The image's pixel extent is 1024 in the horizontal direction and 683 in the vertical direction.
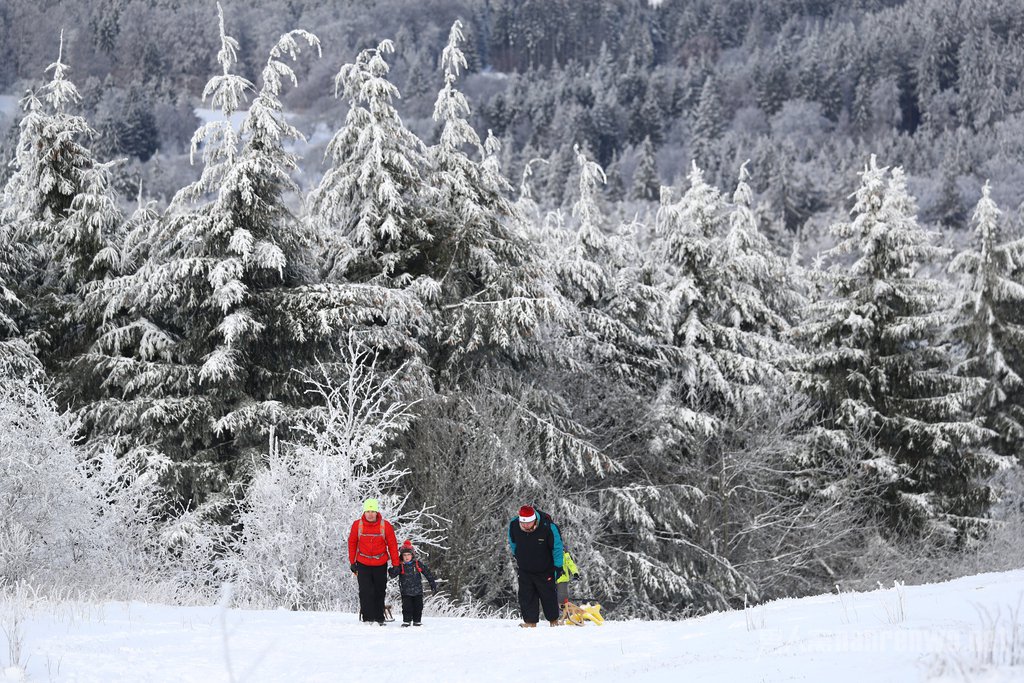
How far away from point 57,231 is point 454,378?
8733 mm

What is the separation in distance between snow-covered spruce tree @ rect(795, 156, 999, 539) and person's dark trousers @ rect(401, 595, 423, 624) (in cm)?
1558

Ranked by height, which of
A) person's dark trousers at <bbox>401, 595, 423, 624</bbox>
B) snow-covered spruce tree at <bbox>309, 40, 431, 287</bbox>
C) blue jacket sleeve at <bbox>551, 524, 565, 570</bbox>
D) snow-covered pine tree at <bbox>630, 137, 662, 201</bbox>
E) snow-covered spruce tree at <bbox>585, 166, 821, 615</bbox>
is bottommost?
snow-covered pine tree at <bbox>630, 137, 662, 201</bbox>

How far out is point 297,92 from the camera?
183 meters

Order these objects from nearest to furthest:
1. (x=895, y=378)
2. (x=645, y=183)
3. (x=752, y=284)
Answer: (x=895, y=378) → (x=752, y=284) → (x=645, y=183)

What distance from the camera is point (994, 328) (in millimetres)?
25422

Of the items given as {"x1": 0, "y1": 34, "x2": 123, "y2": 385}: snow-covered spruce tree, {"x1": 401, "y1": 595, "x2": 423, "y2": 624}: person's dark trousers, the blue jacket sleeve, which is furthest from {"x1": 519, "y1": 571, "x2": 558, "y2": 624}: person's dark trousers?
{"x1": 0, "y1": 34, "x2": 123, "y2": 385}: snow-covered spruce tree

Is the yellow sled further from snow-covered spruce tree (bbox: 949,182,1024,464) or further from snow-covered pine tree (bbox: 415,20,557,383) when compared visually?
snow-covered spruce tree (bbox: 949,182,1024,464)

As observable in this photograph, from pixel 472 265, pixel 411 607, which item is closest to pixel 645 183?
pixel 472 265

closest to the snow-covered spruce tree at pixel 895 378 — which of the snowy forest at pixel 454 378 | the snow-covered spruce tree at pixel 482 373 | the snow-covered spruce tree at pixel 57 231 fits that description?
the snowy forest at pixel 454 378

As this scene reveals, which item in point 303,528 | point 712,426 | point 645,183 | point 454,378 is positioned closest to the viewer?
point 303,528

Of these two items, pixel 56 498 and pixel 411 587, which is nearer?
pixel 411 587

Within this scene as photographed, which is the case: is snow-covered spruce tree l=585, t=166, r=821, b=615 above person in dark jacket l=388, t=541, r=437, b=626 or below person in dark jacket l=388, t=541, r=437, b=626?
below

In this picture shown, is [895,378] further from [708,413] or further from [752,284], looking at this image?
[708,413]

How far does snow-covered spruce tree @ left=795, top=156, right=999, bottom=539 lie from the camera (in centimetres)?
2305
